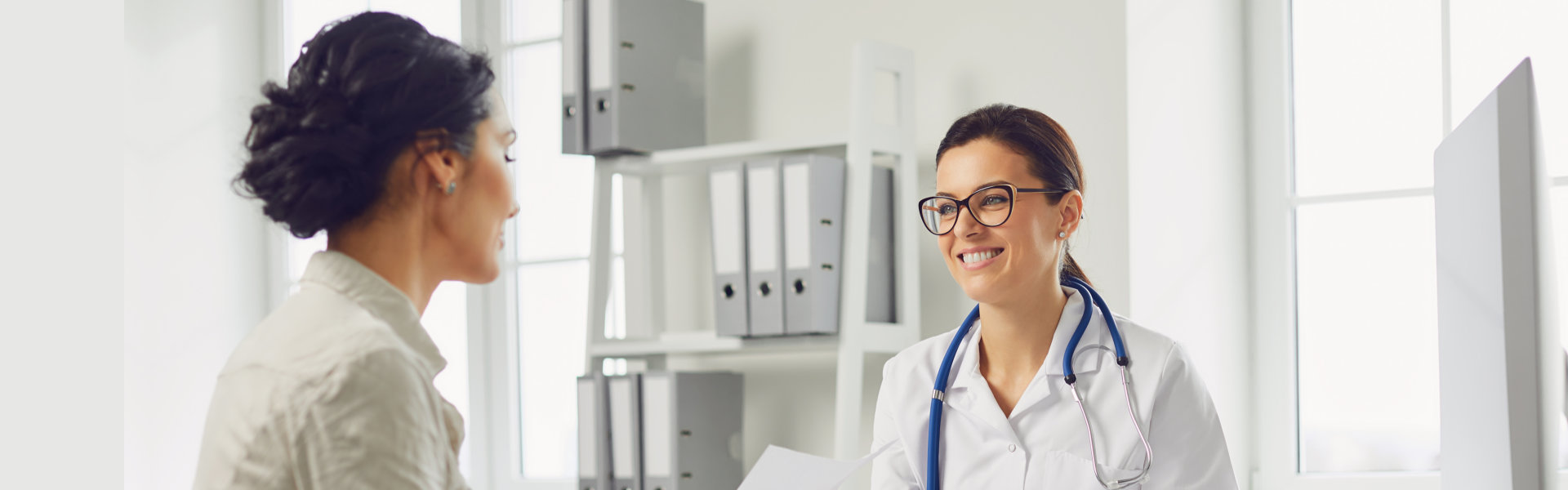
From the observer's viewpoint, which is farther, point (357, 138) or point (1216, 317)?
point (1216, 317)

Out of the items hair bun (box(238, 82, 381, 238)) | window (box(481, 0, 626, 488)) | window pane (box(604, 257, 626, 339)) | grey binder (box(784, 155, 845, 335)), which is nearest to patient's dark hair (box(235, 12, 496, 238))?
hair bun (box(238, 82, 381, 238))

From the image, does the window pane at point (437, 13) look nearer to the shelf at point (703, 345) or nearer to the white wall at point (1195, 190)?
the shelf at point (703, 345)

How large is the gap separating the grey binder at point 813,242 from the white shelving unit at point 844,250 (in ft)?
0.08

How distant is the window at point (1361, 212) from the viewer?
2359mm

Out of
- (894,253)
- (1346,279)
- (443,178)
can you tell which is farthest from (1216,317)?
(443,178)

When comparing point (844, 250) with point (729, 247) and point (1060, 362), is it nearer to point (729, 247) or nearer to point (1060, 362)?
point (729, 247)

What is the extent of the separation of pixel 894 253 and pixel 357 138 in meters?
1.79

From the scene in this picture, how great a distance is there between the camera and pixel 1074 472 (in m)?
1.63

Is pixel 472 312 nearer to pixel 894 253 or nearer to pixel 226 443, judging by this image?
pixel 894 253

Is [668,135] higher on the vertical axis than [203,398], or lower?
higher

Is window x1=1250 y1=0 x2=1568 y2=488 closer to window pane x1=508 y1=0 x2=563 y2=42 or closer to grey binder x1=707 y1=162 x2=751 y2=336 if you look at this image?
grey binder x1=707 y1=162 x2=751 y2=336

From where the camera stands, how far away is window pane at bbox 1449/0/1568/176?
7.37 feet

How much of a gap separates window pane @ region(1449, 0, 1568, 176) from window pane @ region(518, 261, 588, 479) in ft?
6.99

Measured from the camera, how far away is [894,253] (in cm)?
262
